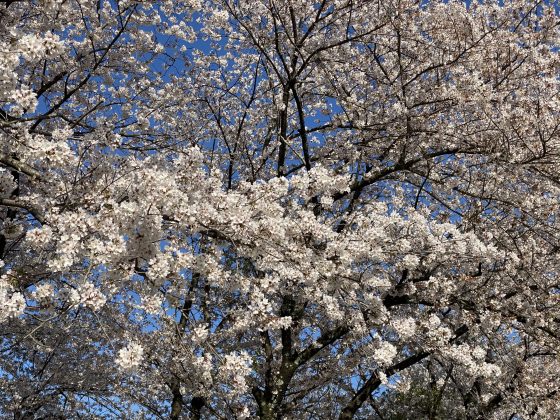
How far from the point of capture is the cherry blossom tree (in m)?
4.80

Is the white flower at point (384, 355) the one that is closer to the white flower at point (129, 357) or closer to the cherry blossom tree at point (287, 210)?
the cherry blossom tree at point (287, 210)

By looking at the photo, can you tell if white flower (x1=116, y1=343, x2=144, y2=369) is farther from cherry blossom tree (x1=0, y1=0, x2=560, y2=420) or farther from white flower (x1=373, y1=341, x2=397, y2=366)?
white flower (x1=373, y1=341, x2=397, y2=366)

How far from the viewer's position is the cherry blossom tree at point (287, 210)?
480cm

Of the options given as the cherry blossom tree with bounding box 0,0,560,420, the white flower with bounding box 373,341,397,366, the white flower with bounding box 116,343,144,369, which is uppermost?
the cherry blossom tree with bounding box 0,0,560,420

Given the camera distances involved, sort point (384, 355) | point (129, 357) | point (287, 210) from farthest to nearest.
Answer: point (287, 210), point (384, 355), point (129, 357)

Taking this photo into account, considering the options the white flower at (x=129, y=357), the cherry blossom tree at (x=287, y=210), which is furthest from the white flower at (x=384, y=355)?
the white flower at (x=129, y=357)

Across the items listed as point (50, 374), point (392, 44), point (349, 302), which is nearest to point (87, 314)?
point (50, 374)

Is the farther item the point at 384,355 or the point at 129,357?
the point at 384,355

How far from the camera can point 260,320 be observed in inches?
206

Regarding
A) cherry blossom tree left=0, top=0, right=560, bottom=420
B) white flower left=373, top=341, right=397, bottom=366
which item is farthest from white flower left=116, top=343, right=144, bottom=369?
white flower left=373, top=341, right=397, bottom=366

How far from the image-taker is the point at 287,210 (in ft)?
24.2

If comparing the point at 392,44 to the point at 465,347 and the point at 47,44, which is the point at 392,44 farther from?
the point at 47,44

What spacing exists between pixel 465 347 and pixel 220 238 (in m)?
3.92

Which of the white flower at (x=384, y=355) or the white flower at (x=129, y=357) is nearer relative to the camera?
the white flower at (x=129, y=357)
